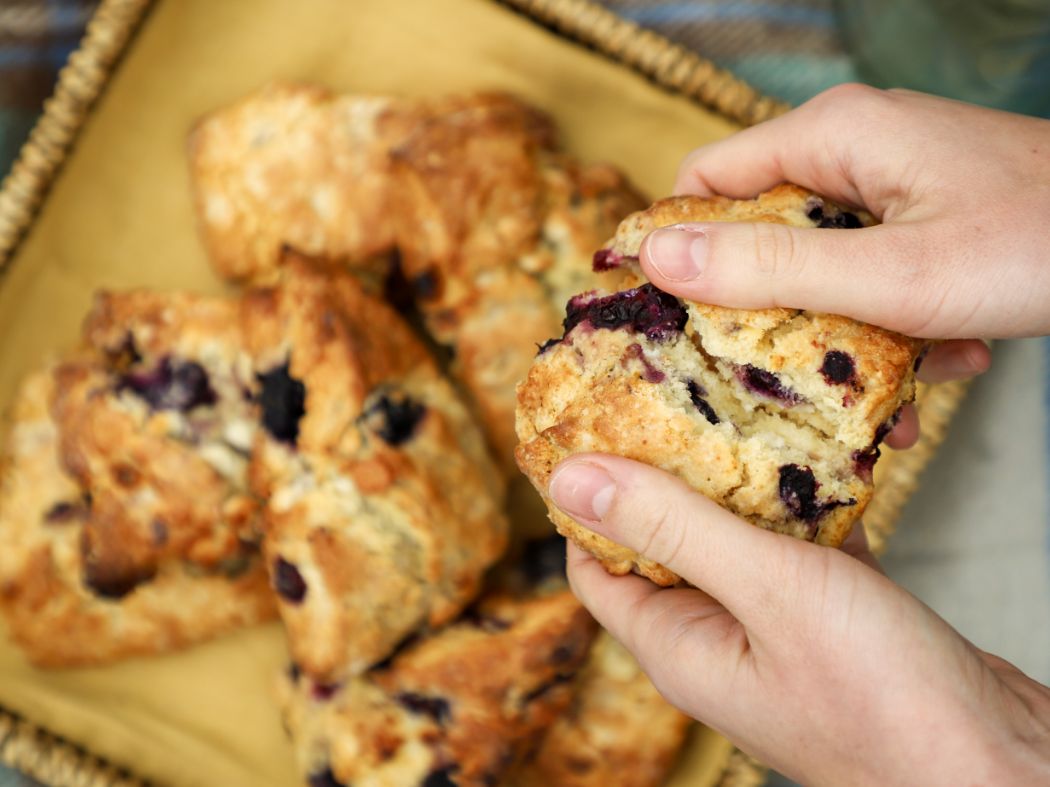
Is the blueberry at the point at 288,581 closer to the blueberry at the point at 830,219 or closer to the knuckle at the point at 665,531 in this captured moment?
the knuckle at the point at 665,531

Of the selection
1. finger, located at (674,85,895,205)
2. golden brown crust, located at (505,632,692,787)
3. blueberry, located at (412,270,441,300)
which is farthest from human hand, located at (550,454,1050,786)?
blueberry, located at (412,270,441,300)

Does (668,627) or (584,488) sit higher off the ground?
(584,488)

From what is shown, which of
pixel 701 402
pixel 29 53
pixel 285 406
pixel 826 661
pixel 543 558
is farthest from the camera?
pixel 29 53

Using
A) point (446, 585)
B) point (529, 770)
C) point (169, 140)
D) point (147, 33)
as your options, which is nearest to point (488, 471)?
point (446, 585)

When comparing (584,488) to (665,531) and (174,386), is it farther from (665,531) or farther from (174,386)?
(174,386)

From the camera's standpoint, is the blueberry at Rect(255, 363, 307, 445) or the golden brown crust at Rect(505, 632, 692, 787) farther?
the golden brown crust at Rect(505, 632, 692, 787)

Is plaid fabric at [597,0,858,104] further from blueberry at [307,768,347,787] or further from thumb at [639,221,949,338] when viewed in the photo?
blueberry at [307,768,347,787]

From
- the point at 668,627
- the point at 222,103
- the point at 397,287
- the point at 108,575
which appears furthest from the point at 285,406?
the point at 222,103
